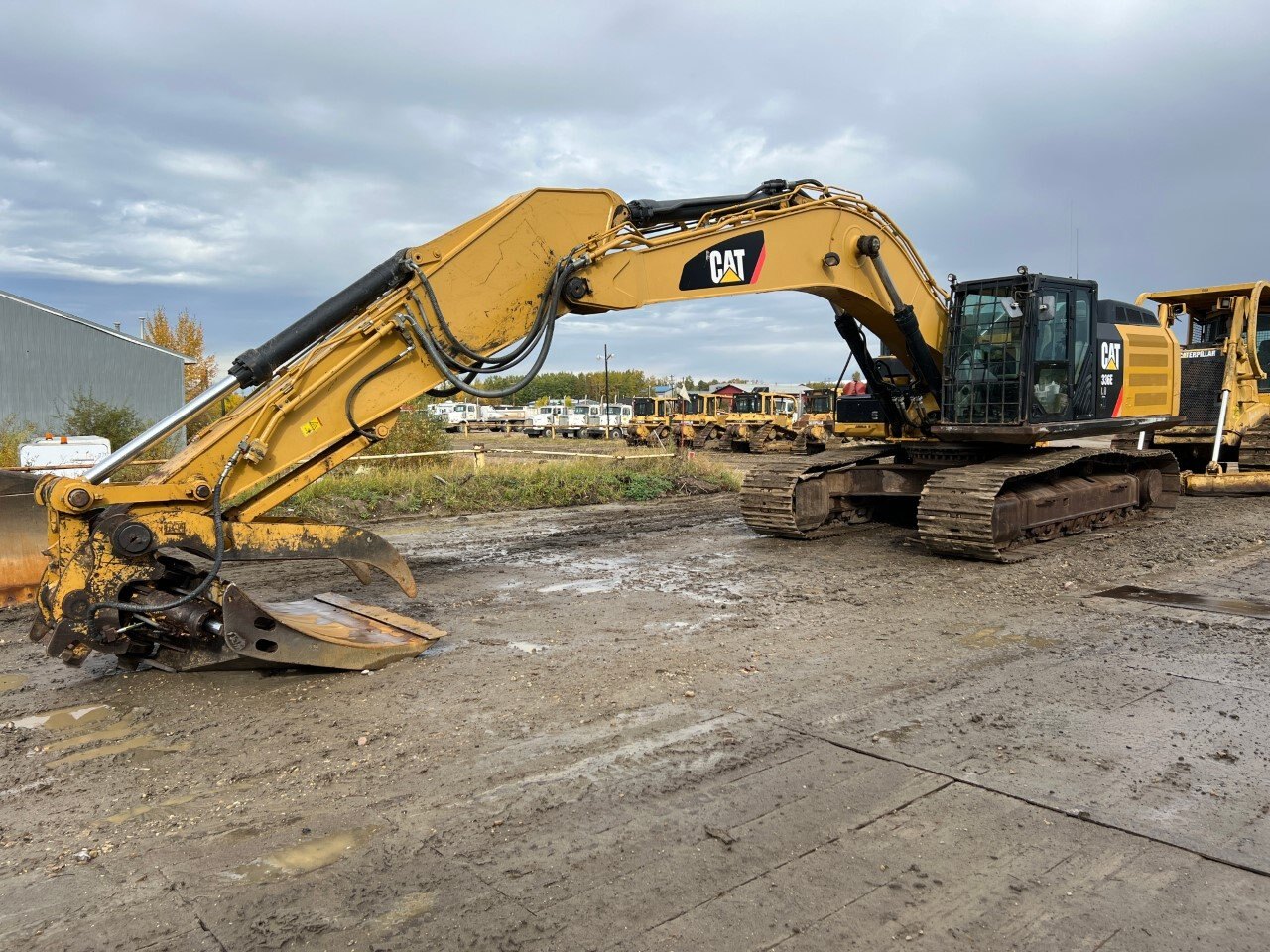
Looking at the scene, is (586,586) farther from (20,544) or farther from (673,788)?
(20,544)

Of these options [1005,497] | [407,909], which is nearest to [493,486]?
[1005,497]

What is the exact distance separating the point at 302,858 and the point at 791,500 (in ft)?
24.7

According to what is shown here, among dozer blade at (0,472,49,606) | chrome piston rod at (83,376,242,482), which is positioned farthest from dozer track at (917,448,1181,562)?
dozer blade at (0,472,49,606)

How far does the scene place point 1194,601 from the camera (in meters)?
7.34

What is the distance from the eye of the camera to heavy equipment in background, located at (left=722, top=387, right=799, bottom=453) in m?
33.1

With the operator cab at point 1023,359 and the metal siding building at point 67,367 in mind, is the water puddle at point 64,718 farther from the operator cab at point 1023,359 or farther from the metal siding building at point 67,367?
the metal siding building at point 67,367

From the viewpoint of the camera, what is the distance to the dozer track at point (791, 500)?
403 inches

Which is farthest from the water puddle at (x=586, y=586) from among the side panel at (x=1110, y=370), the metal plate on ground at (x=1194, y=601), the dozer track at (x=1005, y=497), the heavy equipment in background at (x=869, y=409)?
the side panel at (x=1110, y=370)

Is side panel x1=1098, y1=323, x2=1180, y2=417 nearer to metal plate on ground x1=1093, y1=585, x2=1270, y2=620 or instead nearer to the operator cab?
the operator cab

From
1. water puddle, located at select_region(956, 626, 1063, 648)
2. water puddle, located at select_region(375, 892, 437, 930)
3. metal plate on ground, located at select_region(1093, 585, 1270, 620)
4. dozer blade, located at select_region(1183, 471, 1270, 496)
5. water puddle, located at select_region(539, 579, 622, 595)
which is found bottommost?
water puddle, located at select_region(375, 892, 437, 930)

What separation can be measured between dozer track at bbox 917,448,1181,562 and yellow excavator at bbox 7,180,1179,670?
32mm

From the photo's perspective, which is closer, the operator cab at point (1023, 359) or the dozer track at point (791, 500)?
→ the operator cab at point (1023, 359)

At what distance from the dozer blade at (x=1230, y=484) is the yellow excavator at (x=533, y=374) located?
116 inches

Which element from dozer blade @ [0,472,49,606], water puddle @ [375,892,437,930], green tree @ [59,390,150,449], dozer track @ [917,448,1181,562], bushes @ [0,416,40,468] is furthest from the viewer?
green tree @ [59,390,150,449]
